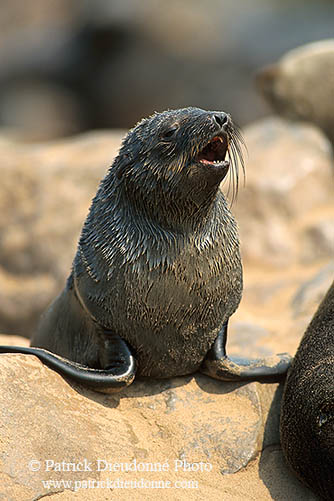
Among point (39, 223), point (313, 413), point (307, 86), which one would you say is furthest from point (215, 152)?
point (307, 86)

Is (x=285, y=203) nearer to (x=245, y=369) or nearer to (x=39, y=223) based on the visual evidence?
(x=39, y=223)

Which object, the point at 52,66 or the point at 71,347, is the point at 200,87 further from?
the point at 71,347

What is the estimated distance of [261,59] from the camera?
18.9m

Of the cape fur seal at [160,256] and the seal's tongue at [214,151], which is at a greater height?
the seal's tongue at [214,151]

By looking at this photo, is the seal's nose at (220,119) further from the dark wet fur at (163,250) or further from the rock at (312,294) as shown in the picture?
the rock at (312,294)

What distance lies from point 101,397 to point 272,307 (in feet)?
9.45

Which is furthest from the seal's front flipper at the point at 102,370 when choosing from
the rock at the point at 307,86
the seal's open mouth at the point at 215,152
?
the rock at the point at 307,86

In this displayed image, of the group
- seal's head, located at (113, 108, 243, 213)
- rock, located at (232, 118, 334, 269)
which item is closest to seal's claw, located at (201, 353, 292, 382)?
seal's head, located at (113, 108, 243, 213)

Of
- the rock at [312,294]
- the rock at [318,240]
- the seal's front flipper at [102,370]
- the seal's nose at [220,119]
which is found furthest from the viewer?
the rock at [318,240]

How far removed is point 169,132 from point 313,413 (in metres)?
1.48

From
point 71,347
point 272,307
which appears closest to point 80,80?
point 272,307

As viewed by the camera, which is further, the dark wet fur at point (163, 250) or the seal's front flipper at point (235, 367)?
the seal's front flipper at point (235, 367)

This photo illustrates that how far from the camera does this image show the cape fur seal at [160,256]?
3.65 m

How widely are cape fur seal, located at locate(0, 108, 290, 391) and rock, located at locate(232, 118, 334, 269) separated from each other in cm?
396
